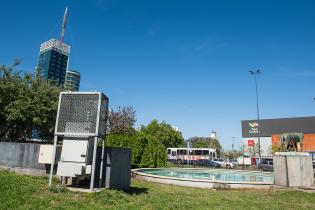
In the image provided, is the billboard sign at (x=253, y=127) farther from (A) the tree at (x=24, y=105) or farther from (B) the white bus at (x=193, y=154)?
(A) the tree at (x=24, y=105)

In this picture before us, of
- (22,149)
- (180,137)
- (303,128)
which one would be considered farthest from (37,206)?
(303,128)

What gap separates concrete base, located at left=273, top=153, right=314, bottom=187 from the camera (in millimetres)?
14555

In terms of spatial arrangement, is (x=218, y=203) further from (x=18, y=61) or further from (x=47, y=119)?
(x=18, y=61)

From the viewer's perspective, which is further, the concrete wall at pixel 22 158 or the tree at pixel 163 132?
the tree at pixel 163 132

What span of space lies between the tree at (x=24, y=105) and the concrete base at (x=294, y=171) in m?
19.8

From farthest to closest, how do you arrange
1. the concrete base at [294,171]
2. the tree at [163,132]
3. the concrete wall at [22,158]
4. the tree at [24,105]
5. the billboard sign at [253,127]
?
1. the billboard sign at [253,127]
2. the tree at [163,132]
3. the tree at [24,105]
4. the concrete base at [294,171]
5. the concrete wall at [22,158]

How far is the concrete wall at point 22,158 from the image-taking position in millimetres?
12703

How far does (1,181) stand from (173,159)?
47.8 meters

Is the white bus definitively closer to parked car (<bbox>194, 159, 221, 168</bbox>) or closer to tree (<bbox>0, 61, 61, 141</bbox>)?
parked car (<bbox>194, 159, 221, 168</bbox>)

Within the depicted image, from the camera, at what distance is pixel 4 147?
45.4 feet

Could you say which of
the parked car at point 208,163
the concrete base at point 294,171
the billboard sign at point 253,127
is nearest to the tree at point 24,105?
the concrete base at point 294,171

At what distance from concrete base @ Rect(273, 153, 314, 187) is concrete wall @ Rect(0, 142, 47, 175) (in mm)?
12685

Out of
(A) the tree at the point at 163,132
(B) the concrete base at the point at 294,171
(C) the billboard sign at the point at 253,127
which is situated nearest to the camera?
(B) the concrete base at the point at 294,171

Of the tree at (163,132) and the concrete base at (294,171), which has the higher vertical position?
the tree at (163,132)
